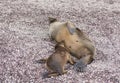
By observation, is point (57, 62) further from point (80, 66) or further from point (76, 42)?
point (76, 42)

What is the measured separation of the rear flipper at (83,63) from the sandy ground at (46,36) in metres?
0.05

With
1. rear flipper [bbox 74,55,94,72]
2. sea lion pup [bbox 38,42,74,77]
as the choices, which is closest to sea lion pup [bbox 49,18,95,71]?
rear flipper [bbox 74,55,94,72]

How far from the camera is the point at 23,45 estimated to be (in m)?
3.97

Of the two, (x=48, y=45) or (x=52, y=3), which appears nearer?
(x=48, y=45)

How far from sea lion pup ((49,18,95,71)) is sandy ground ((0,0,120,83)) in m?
0.09

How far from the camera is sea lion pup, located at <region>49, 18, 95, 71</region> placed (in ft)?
11.9

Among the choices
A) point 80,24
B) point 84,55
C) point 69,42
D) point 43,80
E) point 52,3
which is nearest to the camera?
point 43,80

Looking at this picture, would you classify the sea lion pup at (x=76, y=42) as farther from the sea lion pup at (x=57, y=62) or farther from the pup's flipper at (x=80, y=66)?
the sea lion pup at (x=57, y=62)

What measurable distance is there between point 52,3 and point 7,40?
69.9 inches

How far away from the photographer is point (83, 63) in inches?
139

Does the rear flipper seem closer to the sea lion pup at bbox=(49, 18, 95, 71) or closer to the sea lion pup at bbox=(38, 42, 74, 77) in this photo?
the sea lion pup at bbox=(49, 18, 95, 71)

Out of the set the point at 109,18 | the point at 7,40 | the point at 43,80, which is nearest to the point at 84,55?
the point at 43,80

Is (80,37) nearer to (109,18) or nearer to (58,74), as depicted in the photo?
(58,74)

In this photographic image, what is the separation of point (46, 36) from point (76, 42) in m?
0.59
